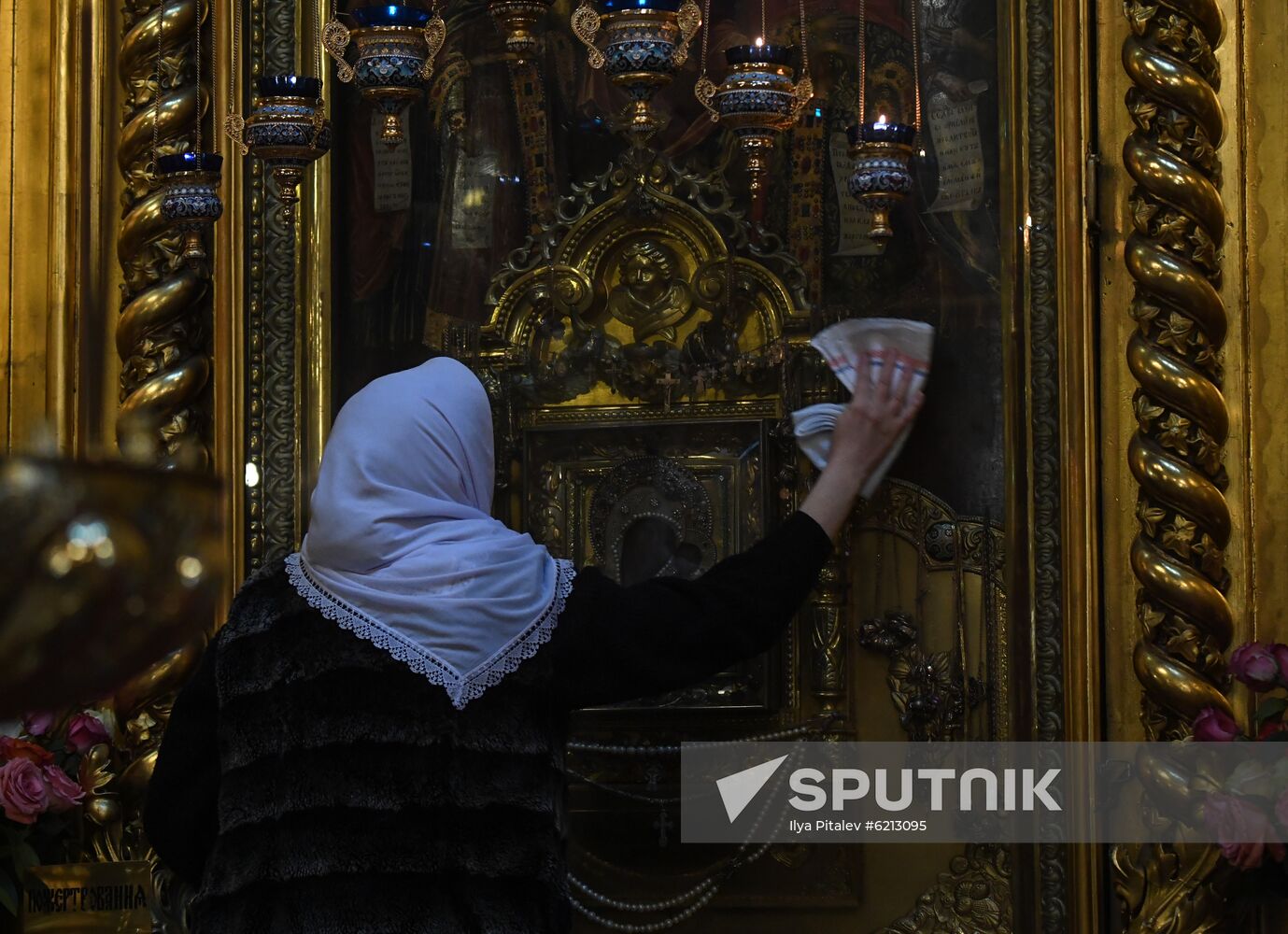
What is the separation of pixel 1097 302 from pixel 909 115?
1.91ft

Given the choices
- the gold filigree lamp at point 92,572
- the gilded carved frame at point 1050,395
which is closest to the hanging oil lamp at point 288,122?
the gilded carved frame at point 1050,395

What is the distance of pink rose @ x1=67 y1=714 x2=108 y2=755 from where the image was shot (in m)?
3.47

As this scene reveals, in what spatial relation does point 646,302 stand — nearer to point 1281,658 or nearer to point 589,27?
point 589,27

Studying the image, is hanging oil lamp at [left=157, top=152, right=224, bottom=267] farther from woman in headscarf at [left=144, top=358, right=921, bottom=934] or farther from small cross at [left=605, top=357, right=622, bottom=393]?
woman in headscarf at [left=144, top=358, right=921, bottom=934]

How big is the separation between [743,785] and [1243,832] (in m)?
1.07

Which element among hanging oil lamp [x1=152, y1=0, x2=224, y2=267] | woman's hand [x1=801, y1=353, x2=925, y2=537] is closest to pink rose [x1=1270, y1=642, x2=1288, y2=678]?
woman's hand [x1=801, y1=353, x2=925, y2=537]

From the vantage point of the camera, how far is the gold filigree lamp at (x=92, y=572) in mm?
630

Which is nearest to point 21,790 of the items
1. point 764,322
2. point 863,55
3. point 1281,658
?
point 764,322

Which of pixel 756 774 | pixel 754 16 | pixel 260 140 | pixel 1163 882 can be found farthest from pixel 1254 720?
pixel 260 140

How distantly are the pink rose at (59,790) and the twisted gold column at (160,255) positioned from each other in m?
0.78

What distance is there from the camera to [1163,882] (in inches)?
120

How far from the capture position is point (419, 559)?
217 centimetres

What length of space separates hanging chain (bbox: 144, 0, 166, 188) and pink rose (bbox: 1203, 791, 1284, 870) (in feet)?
8.64

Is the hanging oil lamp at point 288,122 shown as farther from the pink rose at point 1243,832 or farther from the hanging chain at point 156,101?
the pink rose at point 1243,832
